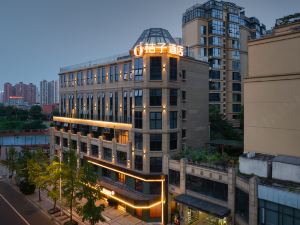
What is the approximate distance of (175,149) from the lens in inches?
1511

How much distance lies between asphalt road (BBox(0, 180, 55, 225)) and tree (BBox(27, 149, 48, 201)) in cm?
326

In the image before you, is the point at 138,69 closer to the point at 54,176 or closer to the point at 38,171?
the point at 54,176

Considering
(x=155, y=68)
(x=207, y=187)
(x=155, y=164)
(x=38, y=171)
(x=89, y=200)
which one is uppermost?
(x=155, y=68)

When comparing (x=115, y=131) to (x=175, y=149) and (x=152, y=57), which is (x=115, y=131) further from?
(x=152, y=57)

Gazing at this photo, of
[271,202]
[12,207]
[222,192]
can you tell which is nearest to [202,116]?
[222,192]

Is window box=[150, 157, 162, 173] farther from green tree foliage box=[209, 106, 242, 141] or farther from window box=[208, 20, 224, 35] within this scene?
window box=[208, 20, 224, 35]

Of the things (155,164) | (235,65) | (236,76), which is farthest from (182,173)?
(235,65)

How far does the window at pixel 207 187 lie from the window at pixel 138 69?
14.7 meters

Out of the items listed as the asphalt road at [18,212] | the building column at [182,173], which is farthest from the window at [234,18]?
the asphalt road at [18,212]

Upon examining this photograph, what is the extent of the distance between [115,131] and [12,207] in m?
18.8

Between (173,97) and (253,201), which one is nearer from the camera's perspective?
(253,201)

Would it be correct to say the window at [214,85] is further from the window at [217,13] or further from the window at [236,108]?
the window at [217,13]

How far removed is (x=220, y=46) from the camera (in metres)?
67.8

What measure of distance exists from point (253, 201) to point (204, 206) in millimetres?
7226
